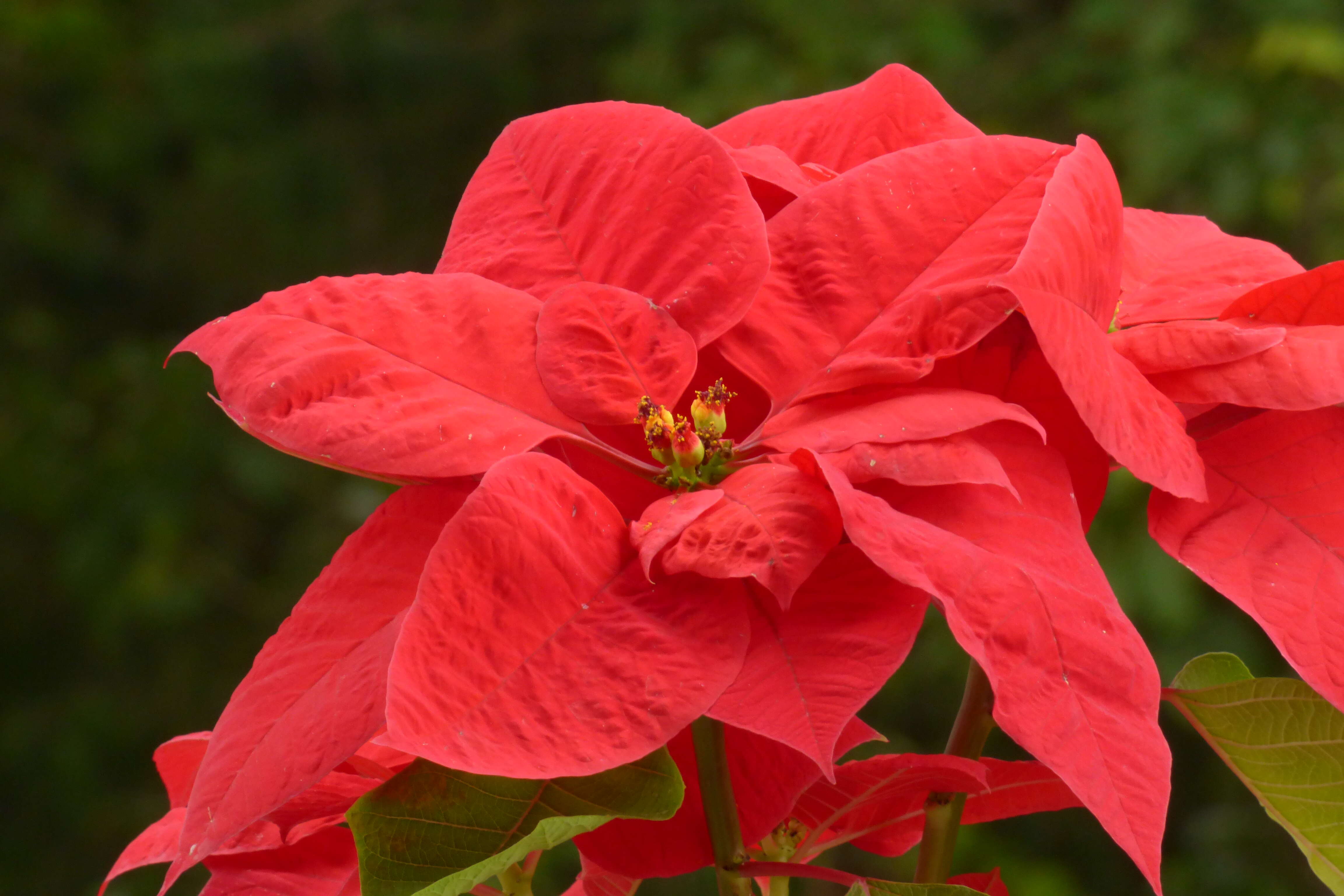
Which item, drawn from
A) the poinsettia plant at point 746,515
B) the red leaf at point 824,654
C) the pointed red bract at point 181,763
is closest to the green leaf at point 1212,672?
the poinsettia plant at point 746,515

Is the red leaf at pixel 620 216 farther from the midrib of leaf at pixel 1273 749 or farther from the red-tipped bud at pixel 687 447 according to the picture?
the midrib of leaf at pixel 1273 749

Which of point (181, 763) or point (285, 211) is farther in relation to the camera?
point (285, 211)

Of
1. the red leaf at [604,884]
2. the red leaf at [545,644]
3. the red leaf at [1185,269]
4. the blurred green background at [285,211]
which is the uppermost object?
the red leaf at [545,644]

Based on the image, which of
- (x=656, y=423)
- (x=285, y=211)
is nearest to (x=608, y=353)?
(x=656, y=423)

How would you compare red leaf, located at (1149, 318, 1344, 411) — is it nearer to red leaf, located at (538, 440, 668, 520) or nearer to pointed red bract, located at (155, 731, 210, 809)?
red leaf, located at (538, 440, 668, 520)

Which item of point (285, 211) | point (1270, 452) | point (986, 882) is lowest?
point (285, 211)

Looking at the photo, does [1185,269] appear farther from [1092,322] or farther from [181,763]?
[181,763]

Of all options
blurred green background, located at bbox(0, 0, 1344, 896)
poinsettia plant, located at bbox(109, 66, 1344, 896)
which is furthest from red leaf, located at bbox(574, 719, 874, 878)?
blurred green background, located at bbox(0, 0, 1344, 896)

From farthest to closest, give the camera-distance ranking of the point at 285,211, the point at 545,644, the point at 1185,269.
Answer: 1. the point at 285,211
2. the point at 1185,269
3. the point at 545,644
